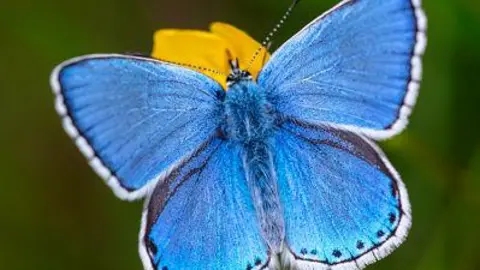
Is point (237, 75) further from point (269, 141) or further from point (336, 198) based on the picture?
point (336, 198)

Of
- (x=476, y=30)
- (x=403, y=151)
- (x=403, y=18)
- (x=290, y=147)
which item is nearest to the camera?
(x=403, y=18)

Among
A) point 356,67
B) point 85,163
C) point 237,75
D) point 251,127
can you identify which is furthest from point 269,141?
point 85,163

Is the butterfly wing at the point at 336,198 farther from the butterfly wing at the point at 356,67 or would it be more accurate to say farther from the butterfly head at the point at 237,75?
the butterfly head at the point at 237,75

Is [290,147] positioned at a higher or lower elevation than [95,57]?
lower

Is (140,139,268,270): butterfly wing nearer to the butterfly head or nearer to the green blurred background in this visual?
the butterfly head

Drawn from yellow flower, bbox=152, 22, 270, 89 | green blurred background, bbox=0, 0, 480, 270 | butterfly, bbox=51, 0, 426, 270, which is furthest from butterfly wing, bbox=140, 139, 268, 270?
green blurred background, bbox=0, 0, 480, 270

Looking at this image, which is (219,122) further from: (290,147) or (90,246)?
(90,246)

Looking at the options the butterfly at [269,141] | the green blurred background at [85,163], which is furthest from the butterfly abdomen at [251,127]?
the green blurred background at [85,163]

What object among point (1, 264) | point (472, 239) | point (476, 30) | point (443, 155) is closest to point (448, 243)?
point (472, 239)
